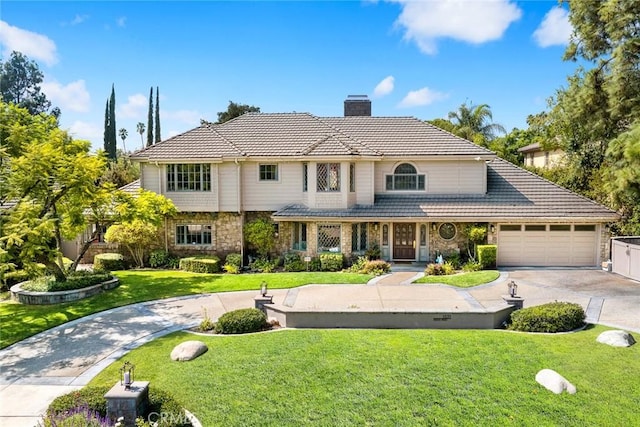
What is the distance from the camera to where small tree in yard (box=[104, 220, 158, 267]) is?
66.3 ft

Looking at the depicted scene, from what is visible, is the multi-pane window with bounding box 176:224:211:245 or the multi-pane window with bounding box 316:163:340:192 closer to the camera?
the multi-pane window with bounding box 316:163:340:192

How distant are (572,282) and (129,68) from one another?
65.0ft

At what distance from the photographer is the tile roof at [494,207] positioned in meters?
19.0

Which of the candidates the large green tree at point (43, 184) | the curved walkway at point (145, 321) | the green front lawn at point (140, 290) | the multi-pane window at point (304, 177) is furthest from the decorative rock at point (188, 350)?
the multi-pane window at point (304, 177)

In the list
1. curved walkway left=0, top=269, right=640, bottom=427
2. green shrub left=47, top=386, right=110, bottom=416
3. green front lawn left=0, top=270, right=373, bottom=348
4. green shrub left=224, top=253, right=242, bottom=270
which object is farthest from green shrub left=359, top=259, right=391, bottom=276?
green shrub left=47, top=386, right=110, bottom=416

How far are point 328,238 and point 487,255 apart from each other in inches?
297

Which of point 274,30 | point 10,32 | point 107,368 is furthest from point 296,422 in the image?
point 10,32

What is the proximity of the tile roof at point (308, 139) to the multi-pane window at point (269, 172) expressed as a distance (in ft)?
2.32

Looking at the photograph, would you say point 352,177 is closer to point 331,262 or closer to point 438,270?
point 331,262

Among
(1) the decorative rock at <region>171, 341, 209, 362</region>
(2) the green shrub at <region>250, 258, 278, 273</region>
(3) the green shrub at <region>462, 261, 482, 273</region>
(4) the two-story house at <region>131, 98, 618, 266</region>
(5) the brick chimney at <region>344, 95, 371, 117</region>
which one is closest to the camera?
(1) the decorative rock at <region>171, 341, 209, 362</region>

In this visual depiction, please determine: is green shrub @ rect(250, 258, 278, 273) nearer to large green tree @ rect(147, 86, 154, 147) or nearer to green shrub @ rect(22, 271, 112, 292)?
green shrub @ rect(22, 271, 112, 292)

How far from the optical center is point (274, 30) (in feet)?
55.4

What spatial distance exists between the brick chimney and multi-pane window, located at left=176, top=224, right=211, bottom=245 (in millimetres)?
11761

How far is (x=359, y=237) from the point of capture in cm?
2033
